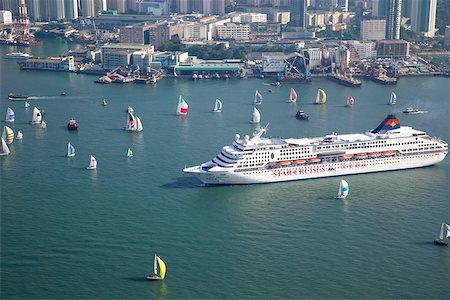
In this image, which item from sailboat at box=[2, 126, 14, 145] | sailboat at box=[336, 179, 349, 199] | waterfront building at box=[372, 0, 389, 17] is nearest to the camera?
sailboat at box=[336, 179, 349, 199]

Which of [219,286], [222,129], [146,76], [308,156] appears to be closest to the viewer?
[219,286]

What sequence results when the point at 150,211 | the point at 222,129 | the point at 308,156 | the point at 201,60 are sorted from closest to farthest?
the point at 150,211 < the point at 308,156 < the point at 222,129 < the point at 201,60

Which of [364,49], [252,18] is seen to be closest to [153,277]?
[364,49]

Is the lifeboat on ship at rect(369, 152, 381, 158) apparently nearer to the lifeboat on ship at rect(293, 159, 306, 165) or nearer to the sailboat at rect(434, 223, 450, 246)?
the lifeboat on ship at rect(293, 159, 306, 165)

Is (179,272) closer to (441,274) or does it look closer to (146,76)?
(441,274)

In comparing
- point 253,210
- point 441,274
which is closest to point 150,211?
point 253,210

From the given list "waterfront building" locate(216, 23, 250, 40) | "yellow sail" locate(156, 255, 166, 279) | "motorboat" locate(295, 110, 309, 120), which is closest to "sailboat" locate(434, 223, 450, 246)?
"yellow sail" locate(156, 255, 166, 279)

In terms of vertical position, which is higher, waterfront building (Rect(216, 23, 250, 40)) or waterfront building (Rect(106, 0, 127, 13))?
waterfront building (Rect(106, 0, 127, 13))
